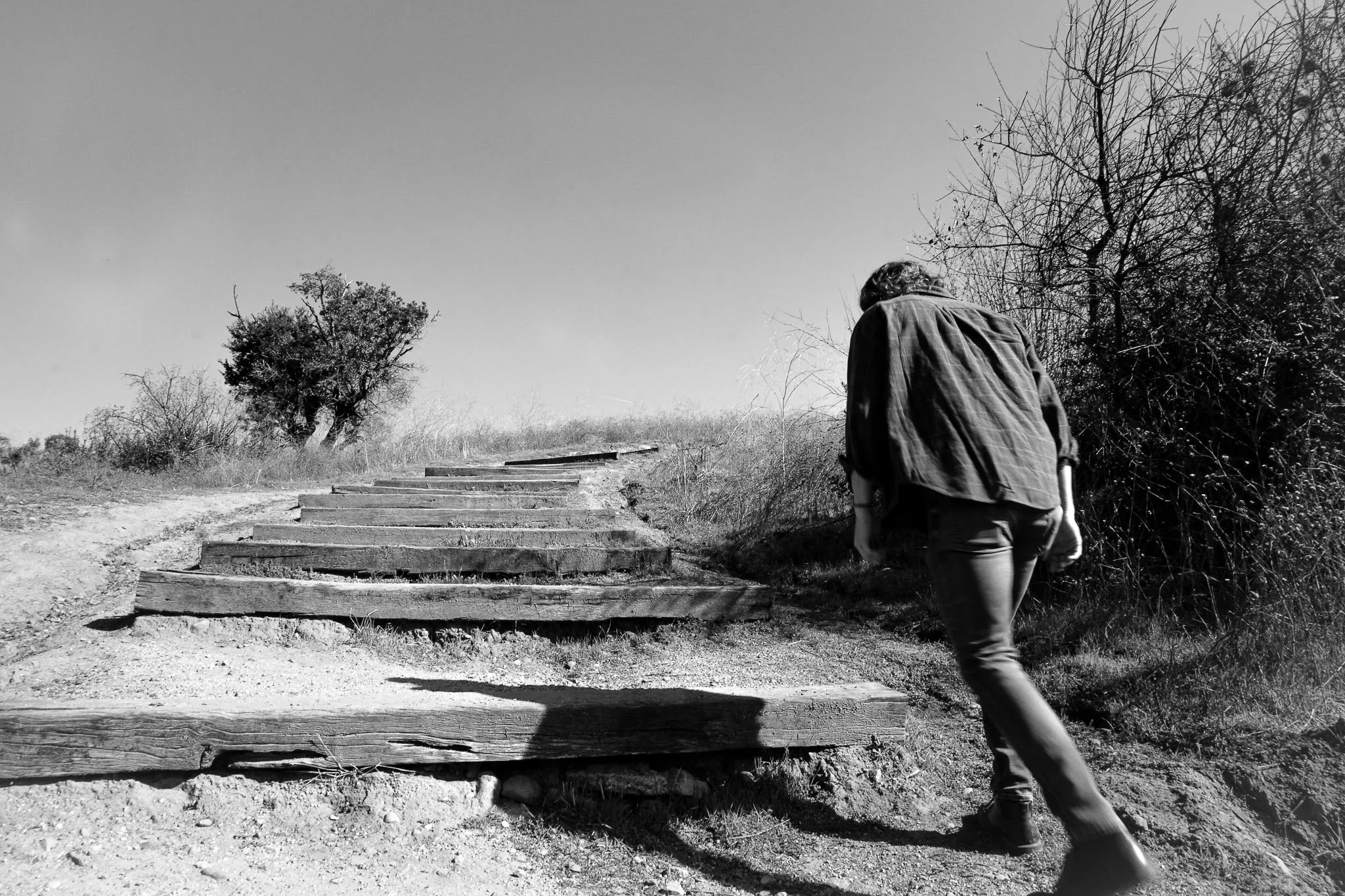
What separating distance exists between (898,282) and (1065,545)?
0.83 metres

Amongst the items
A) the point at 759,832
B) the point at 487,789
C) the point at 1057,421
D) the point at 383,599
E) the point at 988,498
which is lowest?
the point at 759,832

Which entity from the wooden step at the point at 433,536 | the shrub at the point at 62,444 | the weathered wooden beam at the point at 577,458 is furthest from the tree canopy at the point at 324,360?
the wooden step at the point at 433,536

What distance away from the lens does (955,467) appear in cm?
174


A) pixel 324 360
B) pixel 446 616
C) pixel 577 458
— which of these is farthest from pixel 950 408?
pixel 324 360

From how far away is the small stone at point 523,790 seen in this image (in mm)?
2365

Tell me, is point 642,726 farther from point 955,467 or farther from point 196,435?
point 196,435

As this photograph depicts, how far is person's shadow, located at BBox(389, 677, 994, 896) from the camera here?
88.0 inches

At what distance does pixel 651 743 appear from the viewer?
93.7 inches

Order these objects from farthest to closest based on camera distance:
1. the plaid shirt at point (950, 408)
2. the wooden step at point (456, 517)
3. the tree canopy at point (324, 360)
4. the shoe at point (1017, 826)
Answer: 1. the tree canopy at point (324, 360)
2. the wooden step at point (456, 517)
3. the shoe at point (1017, 826)
4. the plaid shirt at point (950, 408)

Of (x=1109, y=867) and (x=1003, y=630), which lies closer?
(x=1109, y=867)

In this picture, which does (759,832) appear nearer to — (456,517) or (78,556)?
(456,517)

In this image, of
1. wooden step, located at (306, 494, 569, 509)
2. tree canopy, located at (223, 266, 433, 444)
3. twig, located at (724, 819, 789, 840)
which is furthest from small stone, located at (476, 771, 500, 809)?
tree canopy, located at (223, 266, 433, 444)

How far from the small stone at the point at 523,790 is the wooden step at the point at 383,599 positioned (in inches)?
49.8

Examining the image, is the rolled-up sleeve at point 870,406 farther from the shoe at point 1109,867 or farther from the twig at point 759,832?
the twig at point 759,832
